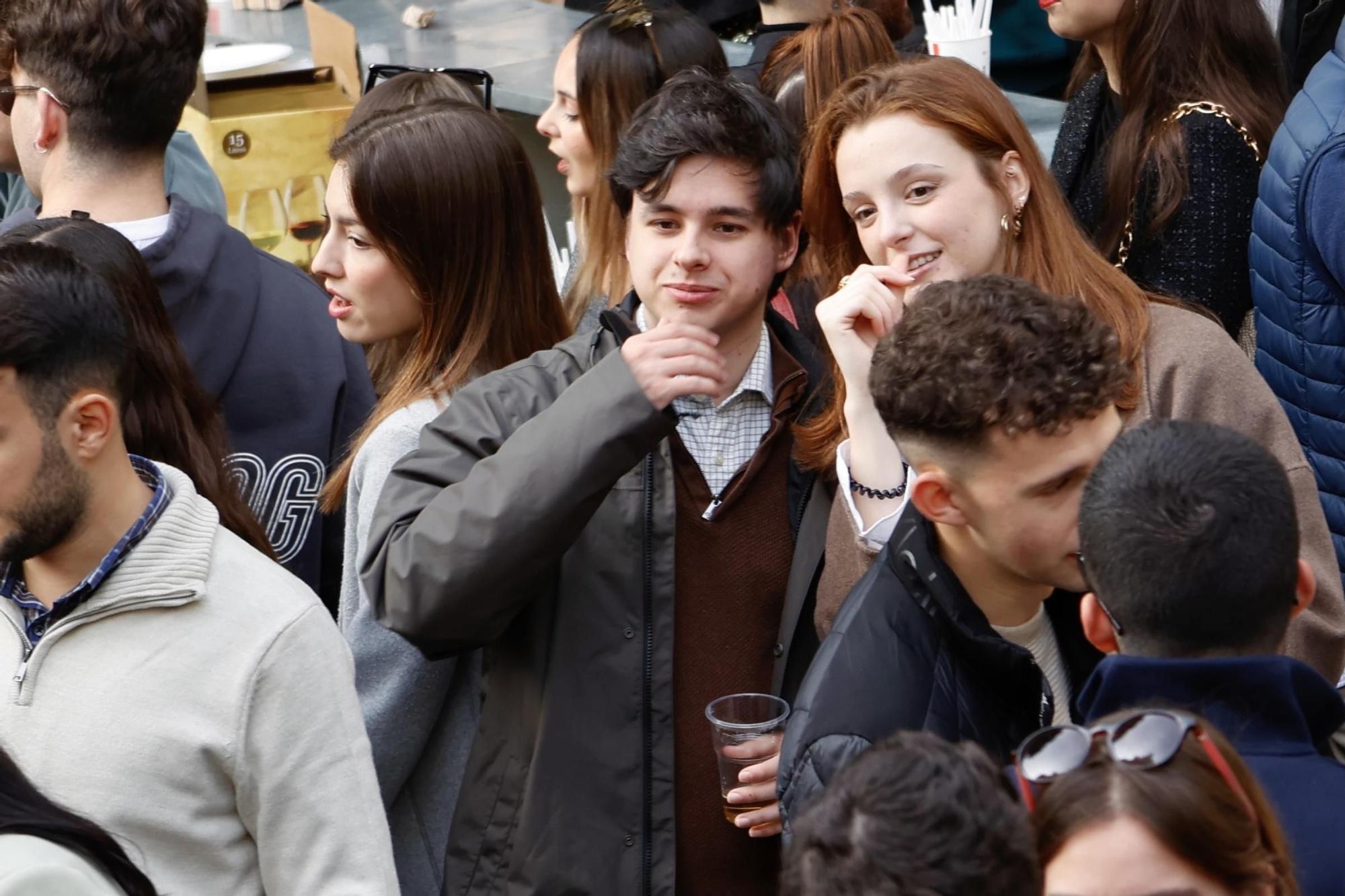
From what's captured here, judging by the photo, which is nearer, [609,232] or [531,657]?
[531,657]

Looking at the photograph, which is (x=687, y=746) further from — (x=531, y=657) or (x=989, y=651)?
(x=989, y=651)

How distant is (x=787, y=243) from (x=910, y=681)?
101cm

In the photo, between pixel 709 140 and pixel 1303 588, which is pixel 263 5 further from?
pixel 1303 588

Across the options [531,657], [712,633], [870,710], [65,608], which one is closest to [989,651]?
[870,710]

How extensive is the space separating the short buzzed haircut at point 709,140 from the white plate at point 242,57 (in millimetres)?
2830

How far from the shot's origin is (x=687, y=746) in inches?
96.8

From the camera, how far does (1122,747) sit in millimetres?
1487

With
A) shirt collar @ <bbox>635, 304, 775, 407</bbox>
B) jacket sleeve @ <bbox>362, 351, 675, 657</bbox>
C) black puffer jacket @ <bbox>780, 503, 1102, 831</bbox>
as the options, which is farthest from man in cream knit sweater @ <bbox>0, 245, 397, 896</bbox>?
shirt collar @ <bbox>635, 304, 775, 407</bbox>

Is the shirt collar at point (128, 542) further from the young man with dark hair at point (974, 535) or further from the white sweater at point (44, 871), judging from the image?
the young man with dark hair at point (974, 535)

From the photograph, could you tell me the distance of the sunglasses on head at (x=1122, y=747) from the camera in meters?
1.47

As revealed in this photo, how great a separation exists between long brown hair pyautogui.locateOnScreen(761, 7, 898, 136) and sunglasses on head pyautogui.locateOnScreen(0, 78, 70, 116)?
1597 mm

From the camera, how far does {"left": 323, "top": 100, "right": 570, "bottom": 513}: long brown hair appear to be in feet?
9.65

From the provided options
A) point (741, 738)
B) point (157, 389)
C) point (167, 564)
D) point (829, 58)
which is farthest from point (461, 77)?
point (741, 738)

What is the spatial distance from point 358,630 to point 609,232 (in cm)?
146
